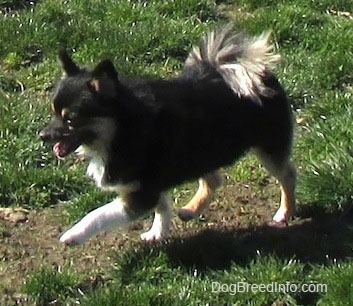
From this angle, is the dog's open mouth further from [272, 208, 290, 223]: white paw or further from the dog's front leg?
[272, 208, 290, 223]: white paw

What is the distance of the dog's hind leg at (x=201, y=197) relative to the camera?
6.69 metres

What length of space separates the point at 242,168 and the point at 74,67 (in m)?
1.54

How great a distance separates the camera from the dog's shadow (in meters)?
6.18

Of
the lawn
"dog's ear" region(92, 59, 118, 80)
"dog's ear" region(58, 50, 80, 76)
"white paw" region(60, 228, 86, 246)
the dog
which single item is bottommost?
the lawn

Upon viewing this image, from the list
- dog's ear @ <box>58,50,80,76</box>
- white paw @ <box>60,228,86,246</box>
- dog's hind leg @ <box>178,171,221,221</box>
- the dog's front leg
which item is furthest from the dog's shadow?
dog's ear @ <box>58,50,80,76</box>

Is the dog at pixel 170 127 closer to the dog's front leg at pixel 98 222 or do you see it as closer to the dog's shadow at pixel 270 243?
the dog's front leg at pixel 98 222

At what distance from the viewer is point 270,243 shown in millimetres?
6391

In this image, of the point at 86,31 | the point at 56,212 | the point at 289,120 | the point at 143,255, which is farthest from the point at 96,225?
the point at 86,31

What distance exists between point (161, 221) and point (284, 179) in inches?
33.0

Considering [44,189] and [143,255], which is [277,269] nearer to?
[143,255]

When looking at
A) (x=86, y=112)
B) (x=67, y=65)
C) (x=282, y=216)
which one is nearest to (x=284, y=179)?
(x=282, y=216)

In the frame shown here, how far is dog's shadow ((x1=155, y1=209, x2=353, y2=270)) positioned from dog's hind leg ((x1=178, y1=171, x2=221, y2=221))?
0.17m

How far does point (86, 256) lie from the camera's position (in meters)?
6.38

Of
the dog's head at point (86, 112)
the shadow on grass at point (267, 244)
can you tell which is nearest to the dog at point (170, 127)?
the dog's head at point (86, 112)
